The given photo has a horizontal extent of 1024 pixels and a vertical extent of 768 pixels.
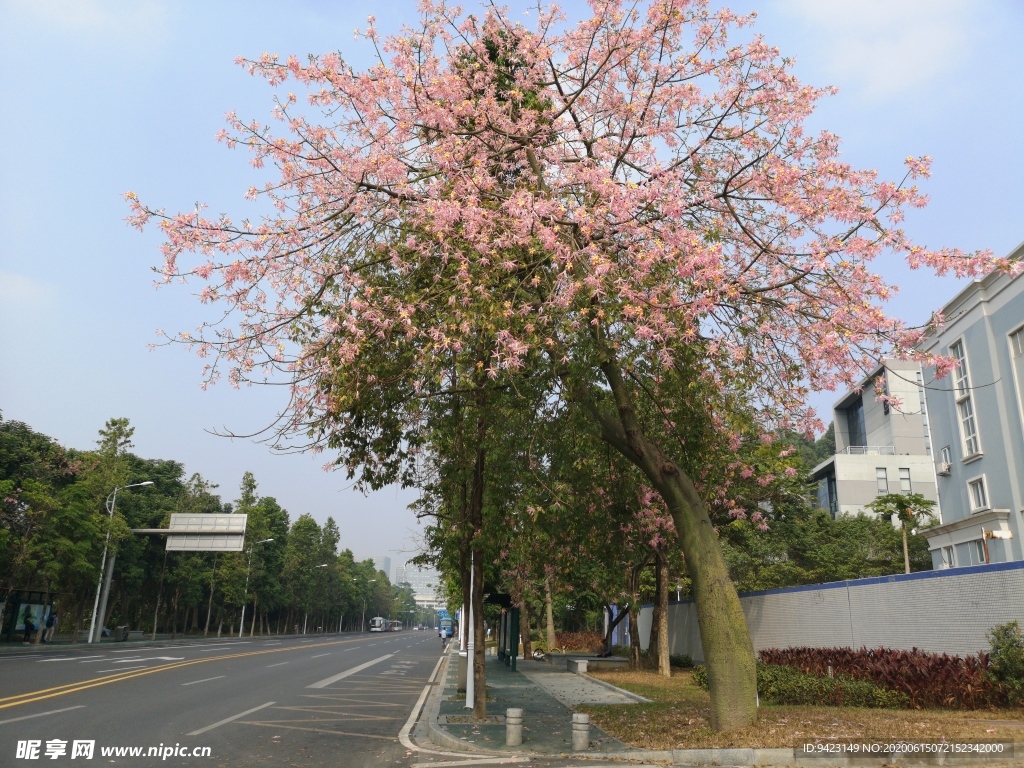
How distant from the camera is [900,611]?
15.7m

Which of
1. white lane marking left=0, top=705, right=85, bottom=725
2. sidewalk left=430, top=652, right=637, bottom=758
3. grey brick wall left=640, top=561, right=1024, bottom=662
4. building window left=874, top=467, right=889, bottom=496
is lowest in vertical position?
sidewalk left=430, top=652, right=637, bottom=758

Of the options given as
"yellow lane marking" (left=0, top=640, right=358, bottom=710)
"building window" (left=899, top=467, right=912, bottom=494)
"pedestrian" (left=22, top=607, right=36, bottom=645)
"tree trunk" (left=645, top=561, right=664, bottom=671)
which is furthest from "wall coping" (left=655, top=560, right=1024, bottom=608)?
"building window" (left=899, top=467, right=912, bottom=494)

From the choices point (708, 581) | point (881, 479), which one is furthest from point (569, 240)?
point (881, 479)

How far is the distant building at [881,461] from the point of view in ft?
210

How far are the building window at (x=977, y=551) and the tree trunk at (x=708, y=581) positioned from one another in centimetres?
2062

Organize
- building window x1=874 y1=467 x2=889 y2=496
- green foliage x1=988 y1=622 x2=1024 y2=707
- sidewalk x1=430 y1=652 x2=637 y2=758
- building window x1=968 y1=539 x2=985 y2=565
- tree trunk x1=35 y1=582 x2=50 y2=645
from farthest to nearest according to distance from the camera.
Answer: building window x1=874 y1=467 x2=889 y2=496 → tree trunk x1=35 y1=582 x2=50 y2=645 → building window x1=968 y1=539 x2=985 y2=565 → green foliage x1=988 y1=622 x2=1024 y2=707 → sidewalk x1=430 y1=652 x2=637 y2=758

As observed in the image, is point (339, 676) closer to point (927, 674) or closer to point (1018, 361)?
point (927, 674)

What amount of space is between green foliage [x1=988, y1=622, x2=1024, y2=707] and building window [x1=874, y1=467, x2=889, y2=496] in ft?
186

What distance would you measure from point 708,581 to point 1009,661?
5765mm

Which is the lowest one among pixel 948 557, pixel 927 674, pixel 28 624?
pixel 28 624

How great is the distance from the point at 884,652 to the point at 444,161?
13.3m

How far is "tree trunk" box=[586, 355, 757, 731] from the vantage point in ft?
33.8

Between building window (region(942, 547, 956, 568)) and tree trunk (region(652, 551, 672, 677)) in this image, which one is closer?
tree trunk (region(652, 551, 672, 677))

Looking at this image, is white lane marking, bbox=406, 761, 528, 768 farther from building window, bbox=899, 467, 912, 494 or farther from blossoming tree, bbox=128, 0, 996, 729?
building window, bbox=899, 467, 912, 494
